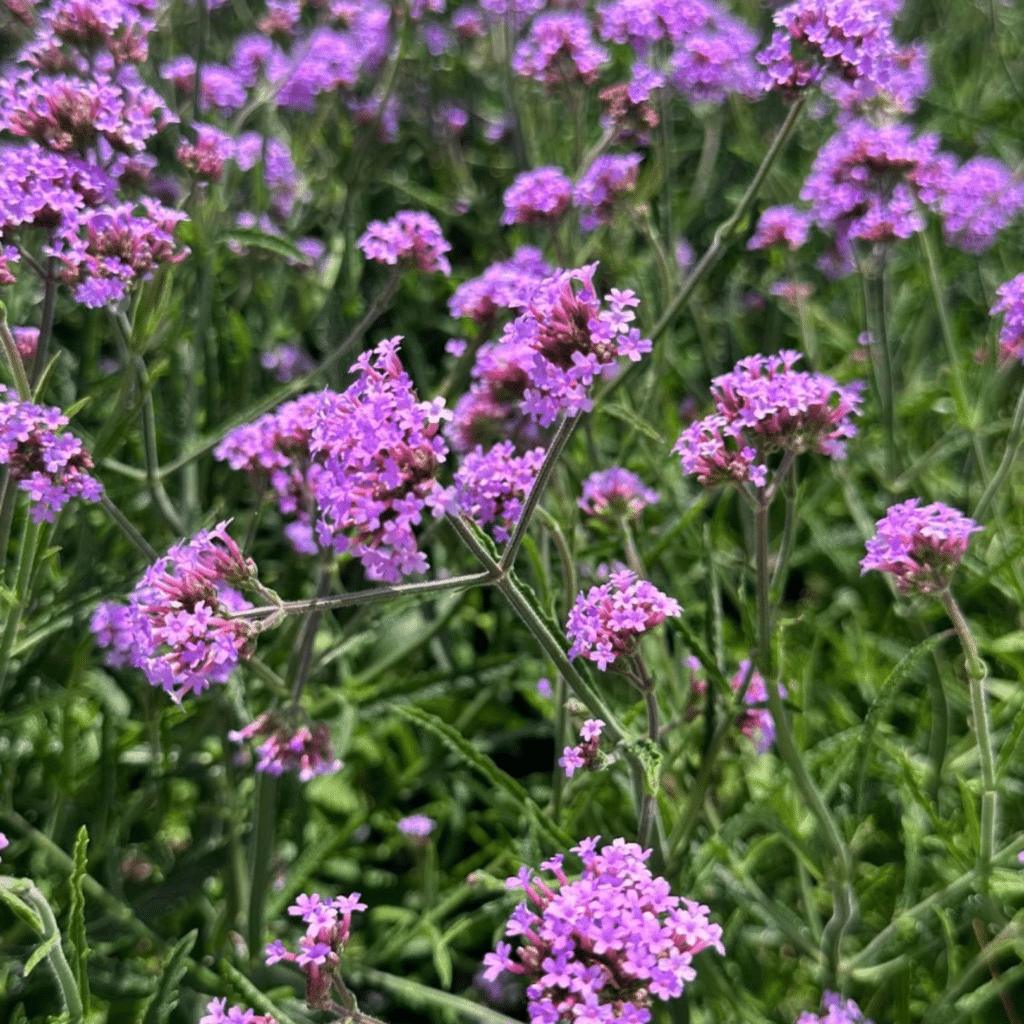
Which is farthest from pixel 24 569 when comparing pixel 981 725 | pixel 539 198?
pixel 981 725

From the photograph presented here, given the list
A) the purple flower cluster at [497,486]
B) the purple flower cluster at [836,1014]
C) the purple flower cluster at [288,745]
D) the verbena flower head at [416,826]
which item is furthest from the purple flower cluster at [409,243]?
the purple flower cluster at [836,1014]

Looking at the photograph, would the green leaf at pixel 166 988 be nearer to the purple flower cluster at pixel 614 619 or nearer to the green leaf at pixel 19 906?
the green leaf at pixel 19 906

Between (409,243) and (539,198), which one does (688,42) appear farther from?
(409,243)

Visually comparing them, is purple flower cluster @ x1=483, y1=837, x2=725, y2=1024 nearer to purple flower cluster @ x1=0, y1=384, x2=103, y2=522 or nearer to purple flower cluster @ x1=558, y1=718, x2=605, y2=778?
purple flower cluster @ x1=558, y1=718, x2=605, y2=778

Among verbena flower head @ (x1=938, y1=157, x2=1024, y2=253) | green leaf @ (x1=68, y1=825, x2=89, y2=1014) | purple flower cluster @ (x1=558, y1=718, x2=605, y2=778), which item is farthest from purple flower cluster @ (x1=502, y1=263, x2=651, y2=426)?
verbena flower head @ (x1=938, y1=157, x2=1024, y2=253)

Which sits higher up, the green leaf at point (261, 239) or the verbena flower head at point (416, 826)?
the green leaf at point (261, 239)

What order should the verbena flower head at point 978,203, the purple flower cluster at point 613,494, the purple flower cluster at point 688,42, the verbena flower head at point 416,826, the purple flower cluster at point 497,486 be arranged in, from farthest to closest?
the verbena flower head at point 978,203 < the purple flower cluster at point 688,42 < the verbena flower head at point 416,826 < the purple flower cluster at point 613,494 < the purple flower cluster at point 497,486

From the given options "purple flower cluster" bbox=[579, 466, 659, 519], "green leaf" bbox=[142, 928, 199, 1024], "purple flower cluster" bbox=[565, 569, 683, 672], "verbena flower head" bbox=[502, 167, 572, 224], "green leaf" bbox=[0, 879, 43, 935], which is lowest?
"green leaf" bbox=[142, 928, 199, 1024]
